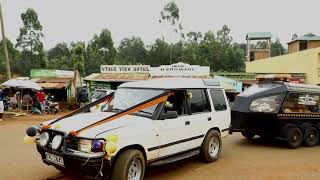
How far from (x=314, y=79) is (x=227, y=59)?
2980 centimetres

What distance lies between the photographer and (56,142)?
19.4 ft

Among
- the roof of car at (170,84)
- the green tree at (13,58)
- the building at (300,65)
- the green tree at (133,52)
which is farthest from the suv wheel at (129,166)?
the green tree at (133,52)

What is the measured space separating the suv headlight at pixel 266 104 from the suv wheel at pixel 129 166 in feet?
18.2

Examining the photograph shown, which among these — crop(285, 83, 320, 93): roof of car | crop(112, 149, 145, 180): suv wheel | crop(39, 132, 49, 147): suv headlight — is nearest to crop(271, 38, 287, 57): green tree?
crop(285, 83, 320, 93): roof of car

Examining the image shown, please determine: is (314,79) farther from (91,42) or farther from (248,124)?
(91,42)

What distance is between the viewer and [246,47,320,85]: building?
26594 millimetres

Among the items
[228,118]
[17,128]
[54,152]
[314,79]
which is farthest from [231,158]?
[314,79]

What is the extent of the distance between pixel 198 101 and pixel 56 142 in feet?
11.3

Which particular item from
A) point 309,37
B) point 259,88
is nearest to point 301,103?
point 259,88

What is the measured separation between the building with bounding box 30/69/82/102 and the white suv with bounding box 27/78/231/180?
2005 centimetres

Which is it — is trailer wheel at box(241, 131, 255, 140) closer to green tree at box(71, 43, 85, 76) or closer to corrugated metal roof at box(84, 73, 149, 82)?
corrugated metal roof at box(84, 73, 149, 82)

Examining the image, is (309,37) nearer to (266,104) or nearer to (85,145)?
(266,104)

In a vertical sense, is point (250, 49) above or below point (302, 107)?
above

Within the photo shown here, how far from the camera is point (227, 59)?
56.4 metres
